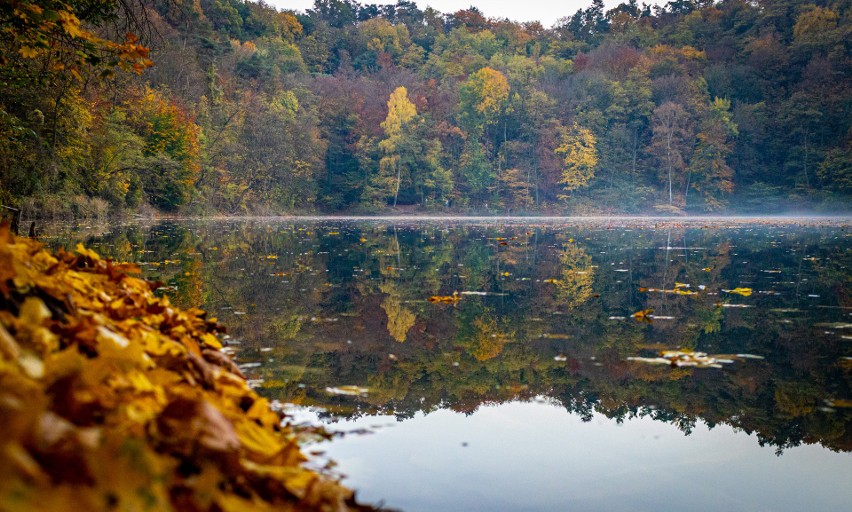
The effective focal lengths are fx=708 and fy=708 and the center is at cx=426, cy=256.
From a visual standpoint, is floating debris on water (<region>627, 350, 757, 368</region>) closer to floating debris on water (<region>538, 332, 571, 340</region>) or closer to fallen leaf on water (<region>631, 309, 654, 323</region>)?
floating debris on water (<region>538, 332, 571, 340</region>)

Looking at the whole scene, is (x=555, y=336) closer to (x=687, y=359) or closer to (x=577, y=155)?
(x=687, y=359)

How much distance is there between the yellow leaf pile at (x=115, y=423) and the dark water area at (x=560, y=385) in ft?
2.08

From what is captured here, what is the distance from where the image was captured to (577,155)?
189 ft

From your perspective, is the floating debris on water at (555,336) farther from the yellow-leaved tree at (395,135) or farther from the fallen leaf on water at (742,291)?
the yellow-leaved tree at (395,135)

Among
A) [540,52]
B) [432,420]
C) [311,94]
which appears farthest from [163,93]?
[540,52]

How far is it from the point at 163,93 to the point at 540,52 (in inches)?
1999

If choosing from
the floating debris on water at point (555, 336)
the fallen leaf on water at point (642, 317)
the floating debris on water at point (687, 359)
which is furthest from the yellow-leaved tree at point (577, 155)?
the floating debris on water at point (687, 359)

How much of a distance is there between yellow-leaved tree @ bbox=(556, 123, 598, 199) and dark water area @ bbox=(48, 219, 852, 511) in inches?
1960

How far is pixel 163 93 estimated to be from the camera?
4044 centimetres

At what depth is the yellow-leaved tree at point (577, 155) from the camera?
5738 centimetres

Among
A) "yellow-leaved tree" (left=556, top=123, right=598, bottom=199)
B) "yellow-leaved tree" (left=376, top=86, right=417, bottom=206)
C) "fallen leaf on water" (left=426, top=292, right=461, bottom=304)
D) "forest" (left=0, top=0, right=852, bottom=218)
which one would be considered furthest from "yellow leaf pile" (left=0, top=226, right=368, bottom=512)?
"yellow-leaved tree" (left=556, top=123, right=598, bottom=199)

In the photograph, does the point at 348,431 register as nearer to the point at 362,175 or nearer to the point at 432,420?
the point at 432,420

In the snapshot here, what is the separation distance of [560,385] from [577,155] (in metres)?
55.5

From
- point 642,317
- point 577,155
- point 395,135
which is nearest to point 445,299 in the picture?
point 642,317
